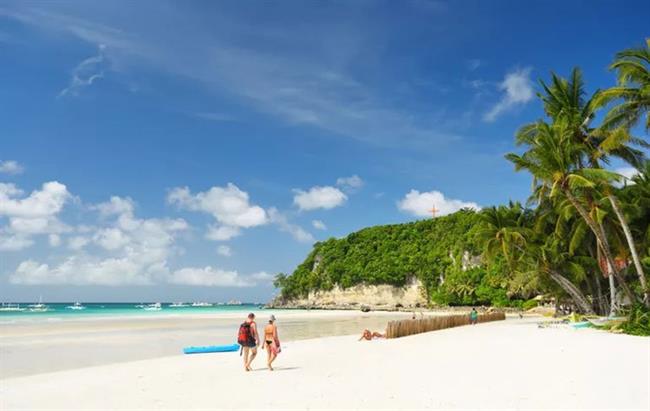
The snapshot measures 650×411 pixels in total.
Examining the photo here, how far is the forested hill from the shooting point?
73.5 metres

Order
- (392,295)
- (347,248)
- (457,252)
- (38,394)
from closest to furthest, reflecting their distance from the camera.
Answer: (38,394)
(457,252)
(392,295)
(347,248)

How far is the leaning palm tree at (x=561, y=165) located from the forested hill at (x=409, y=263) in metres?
38.8

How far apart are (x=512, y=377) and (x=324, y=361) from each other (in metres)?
5.21

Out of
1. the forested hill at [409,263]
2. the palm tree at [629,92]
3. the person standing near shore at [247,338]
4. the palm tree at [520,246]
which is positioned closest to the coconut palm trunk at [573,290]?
the palm tree at [520,246]

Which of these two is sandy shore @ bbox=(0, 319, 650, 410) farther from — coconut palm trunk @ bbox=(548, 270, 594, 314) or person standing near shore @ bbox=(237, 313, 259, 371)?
coconut palm trunk @ bbox=(548, 270, 594, 314)

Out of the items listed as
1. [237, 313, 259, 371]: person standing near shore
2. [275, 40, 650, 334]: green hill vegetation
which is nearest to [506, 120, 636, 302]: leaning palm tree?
→ [275, 40, 650, 334]: green hill vegetation

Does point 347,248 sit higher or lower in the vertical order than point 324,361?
higher

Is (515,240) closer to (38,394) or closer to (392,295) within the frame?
(38,394)

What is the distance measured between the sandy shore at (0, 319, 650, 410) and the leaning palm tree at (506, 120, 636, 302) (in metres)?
7.87

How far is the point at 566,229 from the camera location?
99.1 ft

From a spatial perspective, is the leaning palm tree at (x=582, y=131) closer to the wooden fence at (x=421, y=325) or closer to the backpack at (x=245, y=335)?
the wooden fence at (x=421, y=325)

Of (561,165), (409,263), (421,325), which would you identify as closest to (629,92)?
(561,165)

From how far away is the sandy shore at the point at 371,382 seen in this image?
819 centimetres

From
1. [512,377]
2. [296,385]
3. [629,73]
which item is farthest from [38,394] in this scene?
[629,73]
